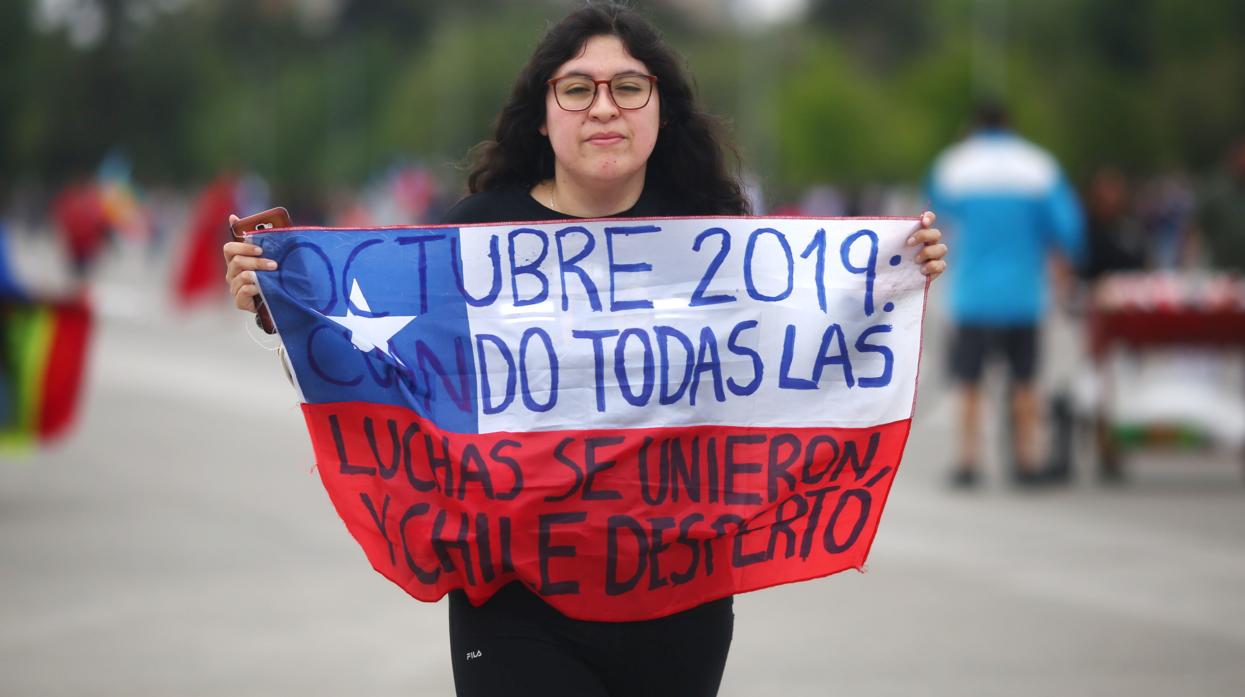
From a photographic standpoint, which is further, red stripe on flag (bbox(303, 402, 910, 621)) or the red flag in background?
the red flag in background

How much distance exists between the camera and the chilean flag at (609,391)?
12.8 feet

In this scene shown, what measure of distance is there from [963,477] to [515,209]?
7135 mm

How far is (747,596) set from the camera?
8.24m

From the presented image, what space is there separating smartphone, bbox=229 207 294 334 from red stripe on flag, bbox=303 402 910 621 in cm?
24

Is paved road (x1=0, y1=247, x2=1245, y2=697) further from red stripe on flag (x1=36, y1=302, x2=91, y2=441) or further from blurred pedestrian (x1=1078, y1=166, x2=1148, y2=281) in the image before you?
blurred pedestrian (x1=1078, y1=166, x2=1148, y2=281)

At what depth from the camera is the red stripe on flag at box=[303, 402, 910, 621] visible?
3.80 m

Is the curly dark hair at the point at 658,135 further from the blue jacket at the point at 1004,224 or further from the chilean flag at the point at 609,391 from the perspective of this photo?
the blue jacket at the point at 1004,224

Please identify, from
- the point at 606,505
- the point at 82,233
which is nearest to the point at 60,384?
the point at 606,505

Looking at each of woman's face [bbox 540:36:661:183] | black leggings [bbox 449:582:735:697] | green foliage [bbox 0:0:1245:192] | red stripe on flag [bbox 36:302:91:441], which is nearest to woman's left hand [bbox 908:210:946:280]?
green foliage [bbox 0:0:1245:192]

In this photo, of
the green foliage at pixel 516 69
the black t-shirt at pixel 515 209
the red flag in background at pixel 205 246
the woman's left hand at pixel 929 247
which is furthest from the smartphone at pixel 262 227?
the red flag in background at pixel 205 246

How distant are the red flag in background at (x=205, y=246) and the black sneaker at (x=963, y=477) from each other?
16.5 metres

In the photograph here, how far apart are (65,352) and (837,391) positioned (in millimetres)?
6960

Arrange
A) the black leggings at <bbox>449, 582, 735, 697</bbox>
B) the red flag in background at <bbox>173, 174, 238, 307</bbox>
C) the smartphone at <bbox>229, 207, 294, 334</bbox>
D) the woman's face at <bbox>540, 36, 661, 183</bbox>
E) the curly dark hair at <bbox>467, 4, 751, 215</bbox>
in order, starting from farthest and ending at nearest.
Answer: the red flag in background at <bbox>173, 174, 238, 307</bbox>
the smartphone at <bbox>229, 207, 294, 334</bbox>
the curly dark hair at <bbox>467, 4, 751, 215</bbox>
the woman's face at <bbox>540, 36, 661, 183</bbox>
the black leggings at <bbox>449, 582, 735, 697</bbox>

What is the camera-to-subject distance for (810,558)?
4.08 metres
